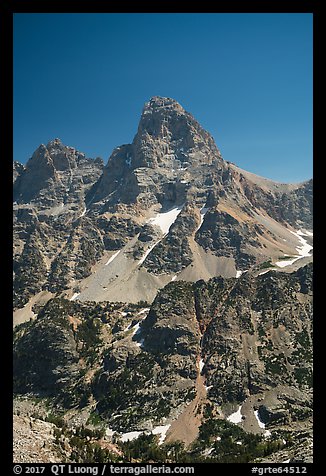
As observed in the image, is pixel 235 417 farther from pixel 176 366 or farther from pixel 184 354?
pixel 184 354

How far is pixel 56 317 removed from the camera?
129 meters

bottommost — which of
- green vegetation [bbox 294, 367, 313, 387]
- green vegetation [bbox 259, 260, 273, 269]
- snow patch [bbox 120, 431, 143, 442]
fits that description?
snow patch [bbox 120, 431, 143, 442]

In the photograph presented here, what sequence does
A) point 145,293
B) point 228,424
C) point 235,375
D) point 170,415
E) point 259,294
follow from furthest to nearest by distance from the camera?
point 145,293 → point 259,294 → point 235,375 → point 170,415 → point 228,424

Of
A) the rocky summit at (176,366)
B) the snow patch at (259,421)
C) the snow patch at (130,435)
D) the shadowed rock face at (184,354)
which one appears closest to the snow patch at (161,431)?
the rocky summit at (176,366)

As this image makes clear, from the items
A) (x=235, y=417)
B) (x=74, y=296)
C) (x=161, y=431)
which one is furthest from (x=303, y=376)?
(x=74, y=296)

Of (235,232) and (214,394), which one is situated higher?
(235,232)

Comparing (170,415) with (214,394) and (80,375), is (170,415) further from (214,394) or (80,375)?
(80,375)

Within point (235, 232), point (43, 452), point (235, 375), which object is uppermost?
point (235, 232)

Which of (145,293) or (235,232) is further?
(235,232)

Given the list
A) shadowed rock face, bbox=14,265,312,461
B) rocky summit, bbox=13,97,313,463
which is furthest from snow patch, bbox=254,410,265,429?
shadowed rock face, bbox=14,265,312,461

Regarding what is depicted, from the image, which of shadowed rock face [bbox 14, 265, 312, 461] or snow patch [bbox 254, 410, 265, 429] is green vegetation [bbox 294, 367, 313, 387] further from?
snow patch [bbox 254, 410, 265, 429]
